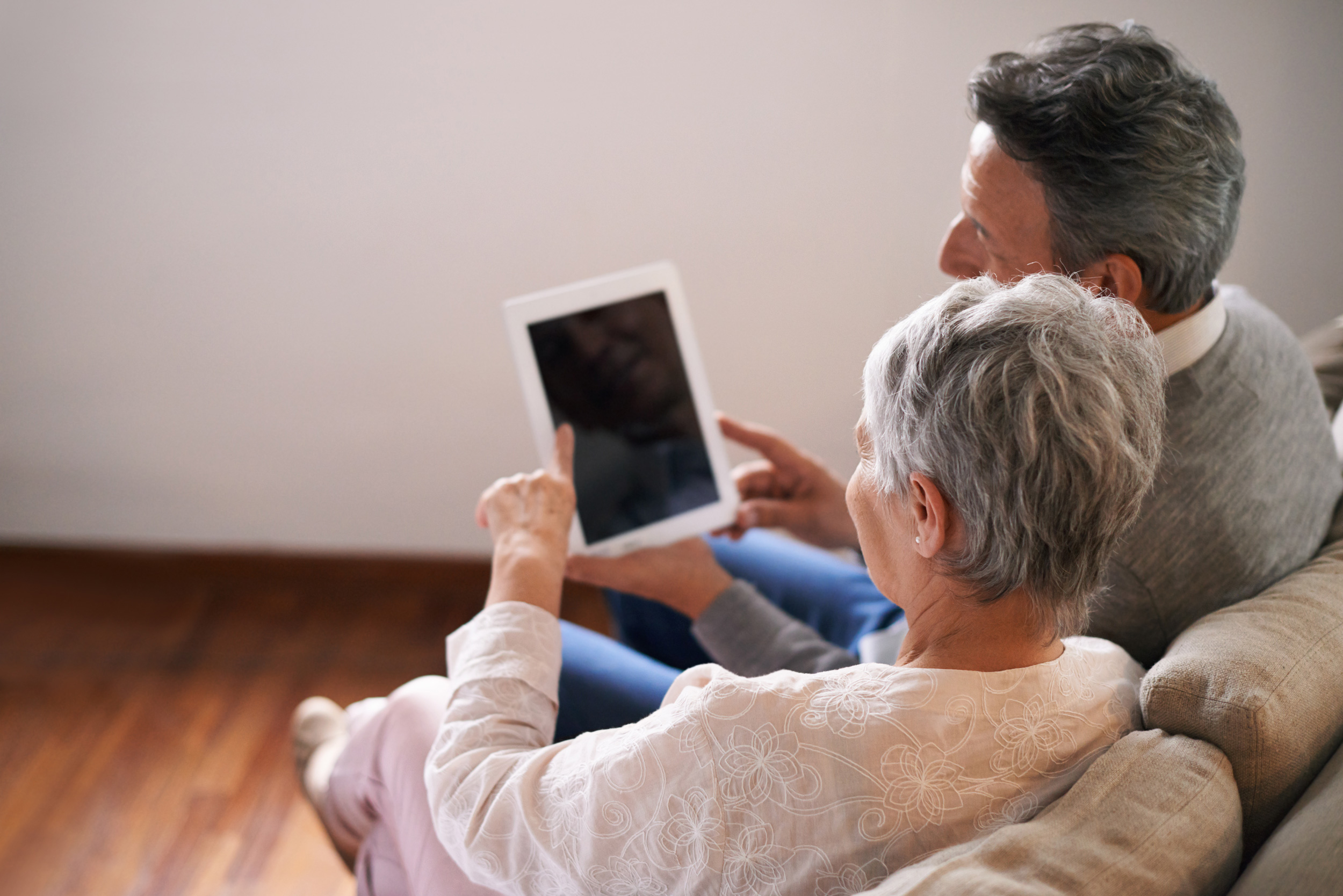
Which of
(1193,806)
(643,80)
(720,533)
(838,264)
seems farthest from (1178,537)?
(643,80)

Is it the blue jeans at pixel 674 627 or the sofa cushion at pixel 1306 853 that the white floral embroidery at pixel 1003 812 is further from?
the blue jeans at pixel 674 627

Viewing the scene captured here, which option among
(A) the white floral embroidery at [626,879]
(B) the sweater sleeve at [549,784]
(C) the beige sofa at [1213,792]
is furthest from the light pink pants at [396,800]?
(C) the beige sofa at [1213,792]

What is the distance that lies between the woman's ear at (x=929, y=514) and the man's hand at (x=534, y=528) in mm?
457

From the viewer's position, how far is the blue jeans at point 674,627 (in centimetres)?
123

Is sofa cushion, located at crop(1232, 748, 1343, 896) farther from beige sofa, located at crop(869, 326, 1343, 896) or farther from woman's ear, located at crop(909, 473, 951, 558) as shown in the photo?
woman's ear, located at crop(909, 473, 951, 558)

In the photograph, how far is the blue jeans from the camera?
4.02 feet

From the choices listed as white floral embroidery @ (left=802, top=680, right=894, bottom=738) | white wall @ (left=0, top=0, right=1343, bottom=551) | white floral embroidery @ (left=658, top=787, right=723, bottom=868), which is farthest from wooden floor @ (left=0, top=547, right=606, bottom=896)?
white floral embroidery @ (left=802, top=680, right=894, bottom=738)

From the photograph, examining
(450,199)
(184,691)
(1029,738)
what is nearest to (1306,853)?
(1029,738)

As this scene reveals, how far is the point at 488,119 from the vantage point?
5.90 feet

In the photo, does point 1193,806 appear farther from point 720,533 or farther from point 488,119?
point 488,119

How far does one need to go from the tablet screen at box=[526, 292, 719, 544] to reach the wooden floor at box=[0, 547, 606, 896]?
2.74 feet

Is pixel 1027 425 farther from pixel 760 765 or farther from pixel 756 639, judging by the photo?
pixel 756 639

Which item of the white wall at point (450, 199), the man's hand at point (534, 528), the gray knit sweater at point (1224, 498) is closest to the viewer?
the gray knit sweater at point (1224, 498)

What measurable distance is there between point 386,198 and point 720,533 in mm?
907
